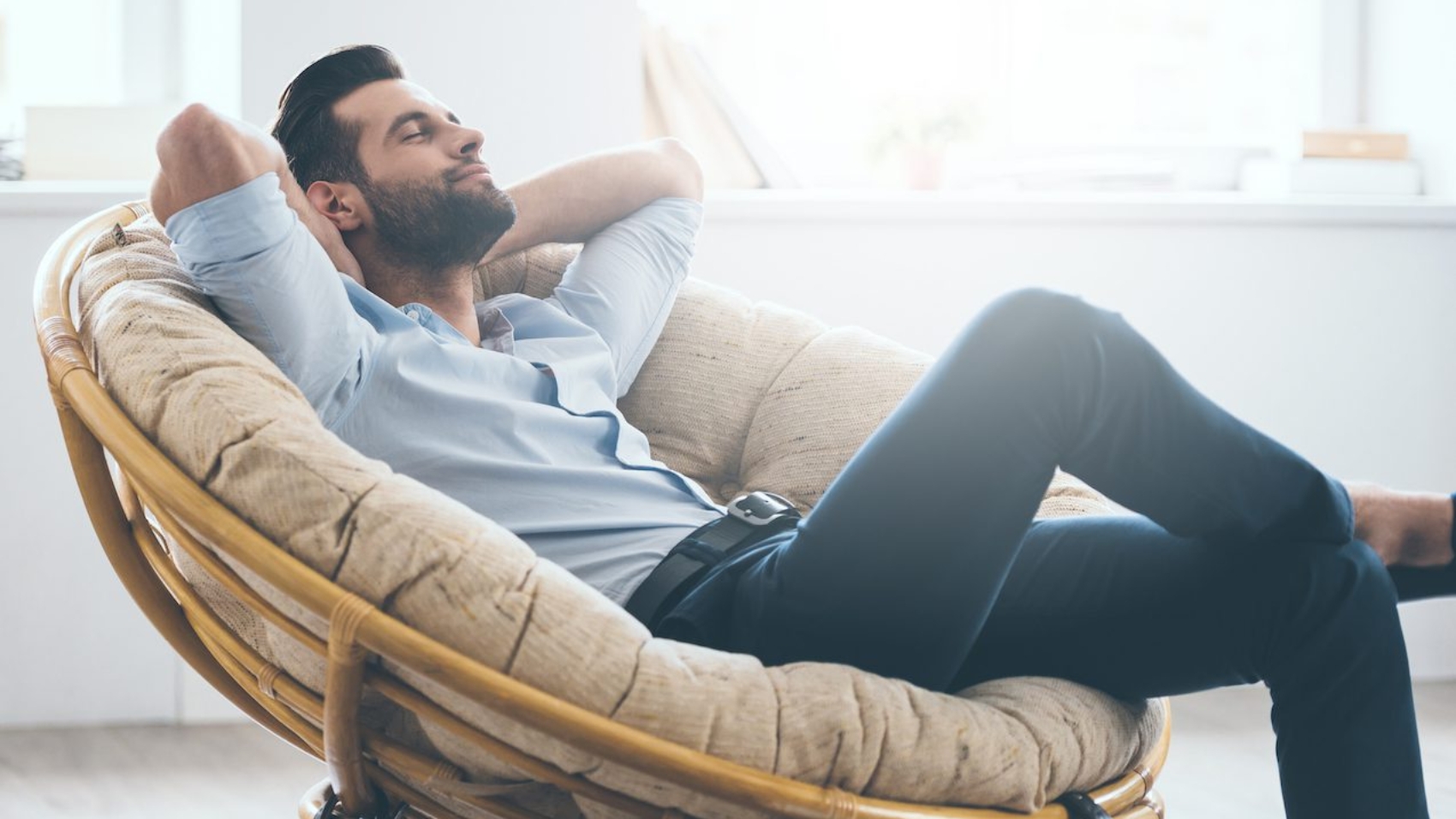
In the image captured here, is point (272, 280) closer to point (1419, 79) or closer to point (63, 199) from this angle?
point (63, 199)

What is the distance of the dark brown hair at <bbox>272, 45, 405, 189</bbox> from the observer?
5.19 feet

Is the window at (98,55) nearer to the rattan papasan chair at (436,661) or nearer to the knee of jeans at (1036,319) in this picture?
the rattan papasan chair at (436,661)

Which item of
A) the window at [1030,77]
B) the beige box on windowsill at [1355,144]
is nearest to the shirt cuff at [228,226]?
the window at [1030,77]

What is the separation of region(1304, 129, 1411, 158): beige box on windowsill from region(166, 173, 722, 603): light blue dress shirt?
163 centimetres

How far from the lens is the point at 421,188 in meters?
1.56

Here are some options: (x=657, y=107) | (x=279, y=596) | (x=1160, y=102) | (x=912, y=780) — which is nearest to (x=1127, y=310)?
(x=1160, y=102)

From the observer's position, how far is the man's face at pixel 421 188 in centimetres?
156

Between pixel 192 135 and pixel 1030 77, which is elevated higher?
pixel 1030 77

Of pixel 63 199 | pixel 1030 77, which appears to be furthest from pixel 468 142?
pixel 1030 77

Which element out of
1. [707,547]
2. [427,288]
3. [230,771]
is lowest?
[230,771]

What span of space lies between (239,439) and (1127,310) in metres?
1.81

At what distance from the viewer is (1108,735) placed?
3.92ft

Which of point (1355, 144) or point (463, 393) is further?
point (1355, 144)

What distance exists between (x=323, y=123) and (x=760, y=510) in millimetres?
671
